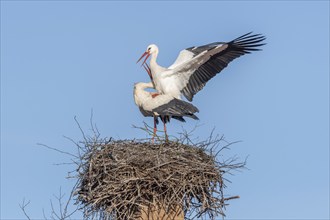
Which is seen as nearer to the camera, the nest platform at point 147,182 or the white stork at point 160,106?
the nest platform at point 147,182

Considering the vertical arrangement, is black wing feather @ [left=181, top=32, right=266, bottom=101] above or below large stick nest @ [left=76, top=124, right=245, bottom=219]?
above

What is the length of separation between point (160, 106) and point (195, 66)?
1110 mm

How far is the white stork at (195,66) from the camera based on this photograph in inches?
531

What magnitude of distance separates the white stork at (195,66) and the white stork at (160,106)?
0.37m

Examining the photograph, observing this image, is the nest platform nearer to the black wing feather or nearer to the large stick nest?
the large stick nest

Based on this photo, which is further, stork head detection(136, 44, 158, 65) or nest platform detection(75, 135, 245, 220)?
stork head detection(136, 44, 158, 65)

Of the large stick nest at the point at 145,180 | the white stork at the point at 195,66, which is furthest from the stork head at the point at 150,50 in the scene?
the large stick nest at the point at 145,180

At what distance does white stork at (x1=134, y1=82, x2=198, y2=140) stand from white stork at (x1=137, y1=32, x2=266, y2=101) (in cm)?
37

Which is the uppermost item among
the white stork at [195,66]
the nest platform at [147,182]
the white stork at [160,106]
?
the white stork at [195,66]

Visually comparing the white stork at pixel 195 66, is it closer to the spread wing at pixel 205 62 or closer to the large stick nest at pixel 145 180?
the spread wing at pixel 205 62

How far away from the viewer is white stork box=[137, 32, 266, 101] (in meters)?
13.5

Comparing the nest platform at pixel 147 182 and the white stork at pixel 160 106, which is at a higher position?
the white stork at pixel 160 106

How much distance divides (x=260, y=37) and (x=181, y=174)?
4.62 meters

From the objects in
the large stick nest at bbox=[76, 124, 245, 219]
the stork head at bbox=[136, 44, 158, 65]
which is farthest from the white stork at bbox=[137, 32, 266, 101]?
the large stick nest at bbox=[76, 124, 245, 219]
